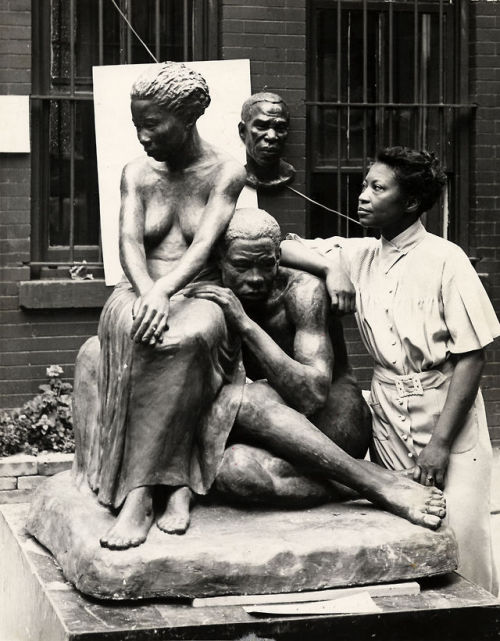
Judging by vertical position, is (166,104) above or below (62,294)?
above

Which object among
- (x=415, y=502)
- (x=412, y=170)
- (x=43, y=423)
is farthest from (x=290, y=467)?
(x=43, y=423)

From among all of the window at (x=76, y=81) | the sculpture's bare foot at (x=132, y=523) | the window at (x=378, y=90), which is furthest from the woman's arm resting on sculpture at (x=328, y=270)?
the window at (x=378, y=90)

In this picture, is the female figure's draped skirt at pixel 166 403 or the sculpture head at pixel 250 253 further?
the sculpture head at pixel 250 253

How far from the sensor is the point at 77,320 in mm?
9000

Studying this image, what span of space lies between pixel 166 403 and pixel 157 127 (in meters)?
0.96

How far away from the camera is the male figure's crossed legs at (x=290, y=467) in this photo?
4.65m

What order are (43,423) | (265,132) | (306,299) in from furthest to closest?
(265,132) < (43,423) < (306,299)

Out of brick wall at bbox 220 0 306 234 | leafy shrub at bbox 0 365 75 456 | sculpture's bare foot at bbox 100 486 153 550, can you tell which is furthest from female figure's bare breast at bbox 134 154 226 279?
brick wall at bbox 220 0 306 234

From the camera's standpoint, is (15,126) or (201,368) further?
(15,126)

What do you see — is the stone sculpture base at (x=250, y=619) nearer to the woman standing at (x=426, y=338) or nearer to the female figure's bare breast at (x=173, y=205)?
the woman standing at (x=426, y=338)

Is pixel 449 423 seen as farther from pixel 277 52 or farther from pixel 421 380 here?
pixel 277 52

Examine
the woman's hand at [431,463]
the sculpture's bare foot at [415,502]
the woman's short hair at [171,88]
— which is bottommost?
the sculpture's bare foot at [415,502]

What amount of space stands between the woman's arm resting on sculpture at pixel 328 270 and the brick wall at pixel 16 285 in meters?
4.15

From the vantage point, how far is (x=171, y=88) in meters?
4.62
